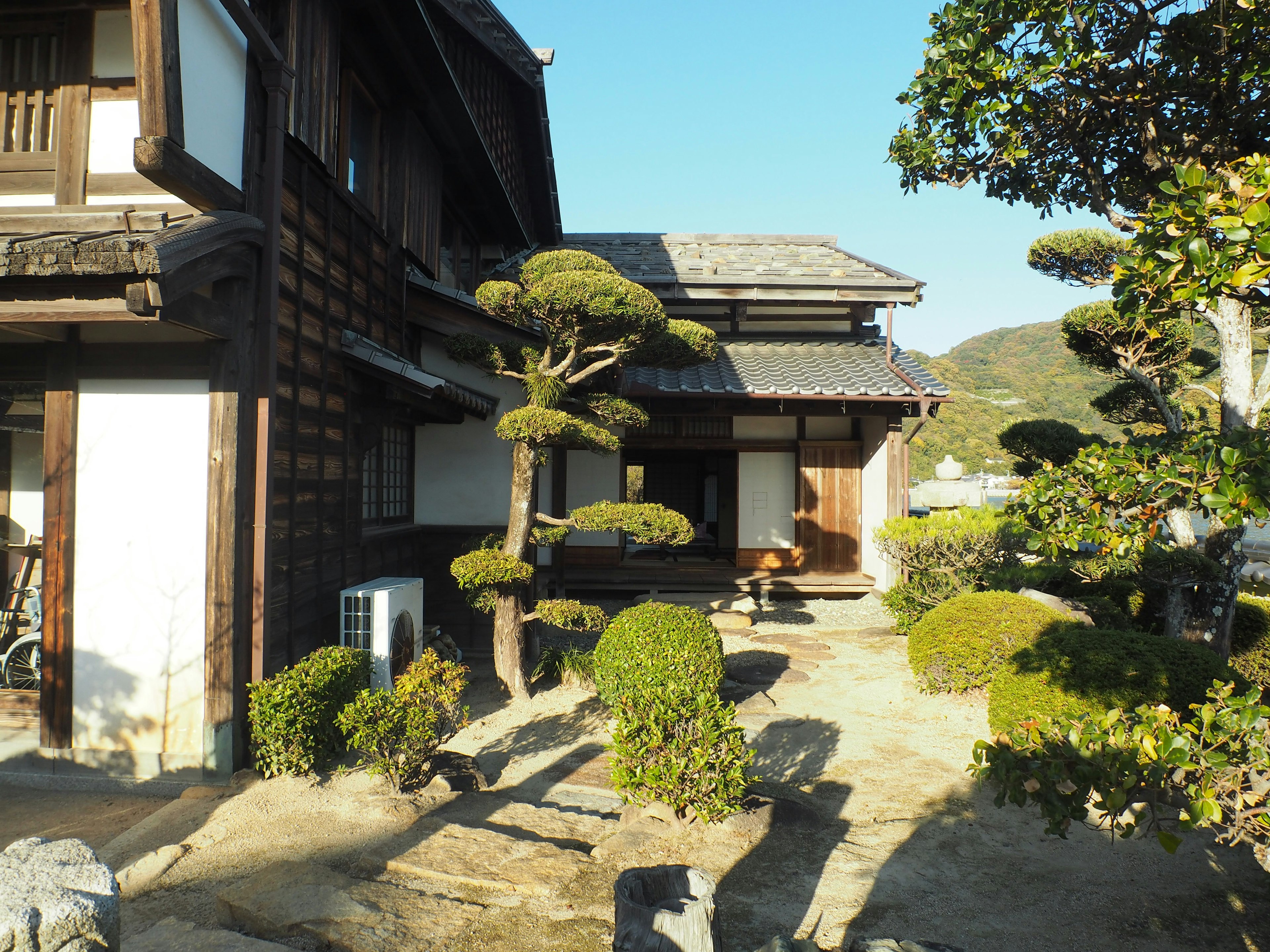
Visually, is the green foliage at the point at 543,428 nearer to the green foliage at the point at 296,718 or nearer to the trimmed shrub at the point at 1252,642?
the green foliage at the point at 296,718

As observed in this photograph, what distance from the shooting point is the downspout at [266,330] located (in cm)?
514

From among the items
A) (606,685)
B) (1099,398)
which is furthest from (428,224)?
(1099,398)

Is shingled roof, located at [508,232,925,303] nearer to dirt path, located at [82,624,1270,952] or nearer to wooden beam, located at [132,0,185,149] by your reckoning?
dirt path, located at [82,624,1270,952]

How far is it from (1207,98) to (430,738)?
23.6 feet

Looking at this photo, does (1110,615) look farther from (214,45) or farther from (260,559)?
(214,45)

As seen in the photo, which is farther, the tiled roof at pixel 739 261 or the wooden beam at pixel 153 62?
the tiled roof at pixel 739 261

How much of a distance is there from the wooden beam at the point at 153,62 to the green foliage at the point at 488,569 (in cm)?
390

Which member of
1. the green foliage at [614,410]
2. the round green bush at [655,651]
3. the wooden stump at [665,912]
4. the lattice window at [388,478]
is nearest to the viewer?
the wooden stump at [665,912]

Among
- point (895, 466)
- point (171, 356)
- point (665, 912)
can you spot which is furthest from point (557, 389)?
point (895, 466)

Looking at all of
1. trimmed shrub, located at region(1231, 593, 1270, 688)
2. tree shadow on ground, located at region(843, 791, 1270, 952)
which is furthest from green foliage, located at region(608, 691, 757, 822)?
trimmed shrub, located at region(1231, 593, 1270, 688)

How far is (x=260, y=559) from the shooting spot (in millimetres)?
5152

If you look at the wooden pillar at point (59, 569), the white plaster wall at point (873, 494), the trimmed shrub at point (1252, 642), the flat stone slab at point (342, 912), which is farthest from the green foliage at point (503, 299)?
the trimmed shrub at point (1252, 642)

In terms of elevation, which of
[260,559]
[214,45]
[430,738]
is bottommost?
[430,738]

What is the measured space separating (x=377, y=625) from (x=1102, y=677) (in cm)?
568
